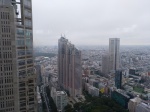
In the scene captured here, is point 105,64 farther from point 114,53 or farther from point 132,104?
point 132,104

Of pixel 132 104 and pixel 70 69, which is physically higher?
pixel 70 69

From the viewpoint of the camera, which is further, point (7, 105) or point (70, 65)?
point (70, 65)

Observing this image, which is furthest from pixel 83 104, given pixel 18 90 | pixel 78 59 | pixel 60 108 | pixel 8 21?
pixel 8 21

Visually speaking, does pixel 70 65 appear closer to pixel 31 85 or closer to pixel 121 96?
pixel 121 96

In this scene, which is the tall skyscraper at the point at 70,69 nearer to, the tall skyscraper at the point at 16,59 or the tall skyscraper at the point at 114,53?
the tall skyscraper at the point at 114,53

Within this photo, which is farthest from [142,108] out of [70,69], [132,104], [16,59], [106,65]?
[106,65]

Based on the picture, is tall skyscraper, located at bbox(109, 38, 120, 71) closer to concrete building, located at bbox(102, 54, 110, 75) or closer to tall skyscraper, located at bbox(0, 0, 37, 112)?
concrete building, located at bbox(102, 54, 110, 75)

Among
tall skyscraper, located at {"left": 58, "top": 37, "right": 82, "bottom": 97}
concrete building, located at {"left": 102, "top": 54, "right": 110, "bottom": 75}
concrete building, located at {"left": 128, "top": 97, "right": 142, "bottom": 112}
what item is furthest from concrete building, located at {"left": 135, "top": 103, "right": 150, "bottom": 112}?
concrete building, located at {"left": 102, "top": 54, "right": 110, "bottom": 75}
